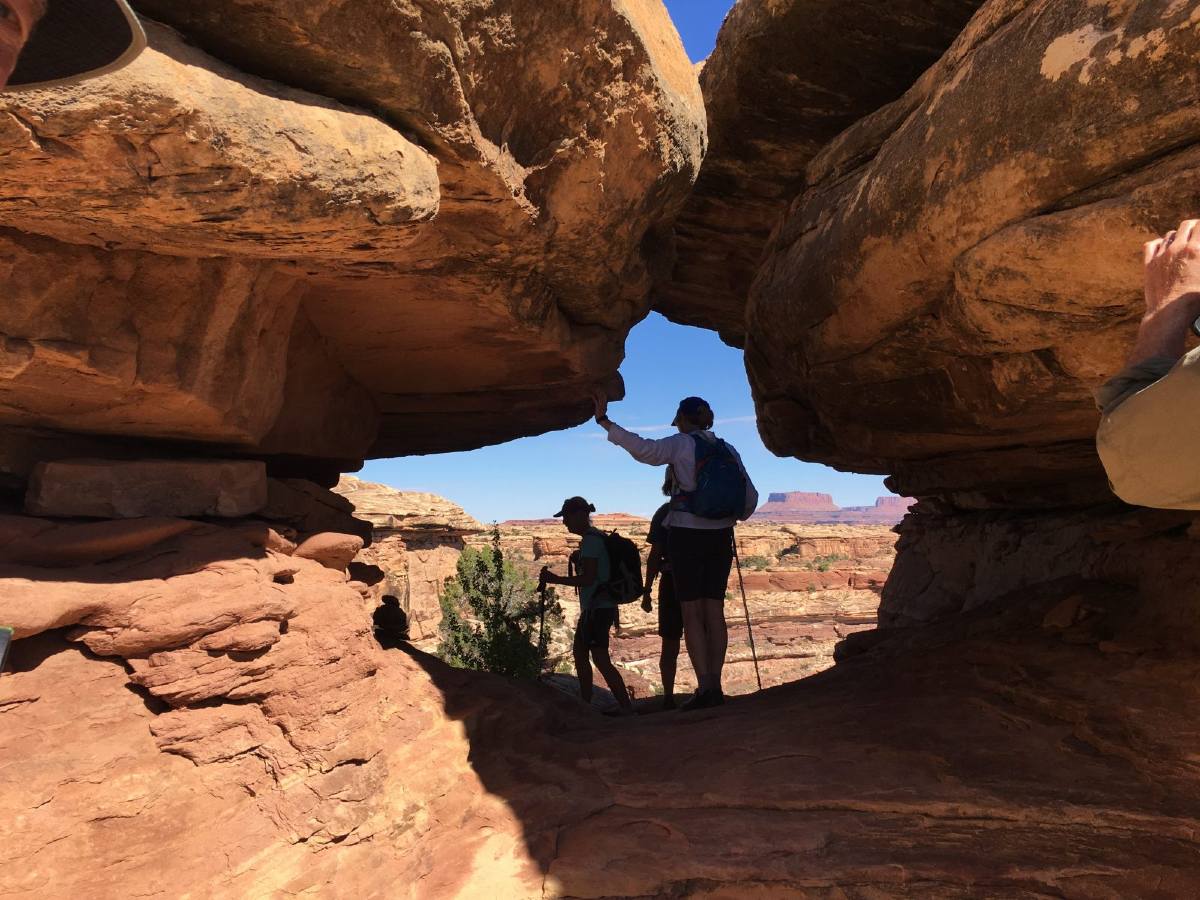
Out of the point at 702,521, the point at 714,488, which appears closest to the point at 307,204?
the point at 714,488

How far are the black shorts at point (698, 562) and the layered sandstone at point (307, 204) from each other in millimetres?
1702

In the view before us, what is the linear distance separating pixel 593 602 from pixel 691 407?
1.78 meters

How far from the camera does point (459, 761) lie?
3.97 metres

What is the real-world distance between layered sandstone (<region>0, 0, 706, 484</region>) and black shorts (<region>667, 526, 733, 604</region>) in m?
1.70

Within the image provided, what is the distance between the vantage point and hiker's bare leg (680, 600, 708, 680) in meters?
5.58

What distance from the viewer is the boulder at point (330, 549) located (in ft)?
14.7

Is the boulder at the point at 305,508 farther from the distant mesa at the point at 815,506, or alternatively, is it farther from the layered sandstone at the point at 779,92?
the distant mesa at the point at 815,506

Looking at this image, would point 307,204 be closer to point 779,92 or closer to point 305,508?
point 305,508

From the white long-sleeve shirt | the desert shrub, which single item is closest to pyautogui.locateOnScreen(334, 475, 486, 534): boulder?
the desert shrub

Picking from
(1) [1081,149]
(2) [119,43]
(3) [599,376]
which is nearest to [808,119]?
(3) [599,376]

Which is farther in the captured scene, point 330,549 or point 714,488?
point 714,488

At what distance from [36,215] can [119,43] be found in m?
1.87

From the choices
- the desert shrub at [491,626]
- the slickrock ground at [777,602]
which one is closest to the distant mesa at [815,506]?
the slickrock ground at [777,602]

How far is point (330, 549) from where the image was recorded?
4.55m
